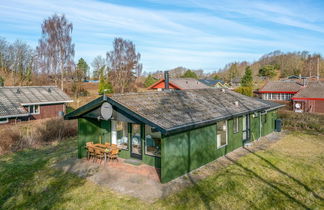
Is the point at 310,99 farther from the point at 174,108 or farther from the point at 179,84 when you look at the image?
the point at 174,108

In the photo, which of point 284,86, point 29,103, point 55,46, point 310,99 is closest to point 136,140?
point 29,103

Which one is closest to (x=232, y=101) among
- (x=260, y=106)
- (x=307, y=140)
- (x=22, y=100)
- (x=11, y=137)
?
(x=260, y=106)

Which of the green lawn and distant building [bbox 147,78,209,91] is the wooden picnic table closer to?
the green lawn

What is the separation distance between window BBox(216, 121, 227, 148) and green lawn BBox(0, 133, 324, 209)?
1.26 metres

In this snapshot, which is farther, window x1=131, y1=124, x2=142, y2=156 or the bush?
the bush

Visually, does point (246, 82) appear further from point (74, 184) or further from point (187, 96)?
point (74, 184)

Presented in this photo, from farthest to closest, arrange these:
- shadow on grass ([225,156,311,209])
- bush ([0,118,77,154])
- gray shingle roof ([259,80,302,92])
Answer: gray shingle roof ([259,80,302,92])
bush ([0,118,77,154])
shadow on grass ([225,156,311,209])

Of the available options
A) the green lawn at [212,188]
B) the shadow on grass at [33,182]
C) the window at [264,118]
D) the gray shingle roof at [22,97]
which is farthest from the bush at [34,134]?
the window at [264,118]

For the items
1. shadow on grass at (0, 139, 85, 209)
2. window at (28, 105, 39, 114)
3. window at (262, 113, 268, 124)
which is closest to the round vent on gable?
shadow on grass at (0, 139, 85, 209)

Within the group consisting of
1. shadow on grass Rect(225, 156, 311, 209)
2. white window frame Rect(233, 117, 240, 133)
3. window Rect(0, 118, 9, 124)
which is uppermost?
white window frame Rect(233, 117, 240, 133)

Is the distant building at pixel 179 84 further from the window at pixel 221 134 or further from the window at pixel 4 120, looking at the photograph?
the window at pixel 221 134

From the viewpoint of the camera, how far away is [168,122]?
8.73m

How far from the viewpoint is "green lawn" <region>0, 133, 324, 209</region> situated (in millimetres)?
7316

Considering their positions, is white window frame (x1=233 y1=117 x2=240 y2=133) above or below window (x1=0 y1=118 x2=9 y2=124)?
above
